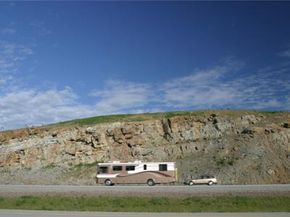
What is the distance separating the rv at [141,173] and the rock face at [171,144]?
4643 mm

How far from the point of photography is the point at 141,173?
56562 mm

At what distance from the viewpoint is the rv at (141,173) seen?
184ft

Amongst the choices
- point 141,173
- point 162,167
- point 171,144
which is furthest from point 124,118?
point 162,167

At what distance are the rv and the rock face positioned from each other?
4.64 meters

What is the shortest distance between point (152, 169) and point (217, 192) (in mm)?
18830

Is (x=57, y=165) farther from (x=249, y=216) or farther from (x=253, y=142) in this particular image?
(x=249, y=216)

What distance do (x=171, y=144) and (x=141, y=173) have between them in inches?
653

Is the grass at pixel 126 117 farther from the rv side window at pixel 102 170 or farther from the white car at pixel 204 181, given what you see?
the white car at pixel 204 181

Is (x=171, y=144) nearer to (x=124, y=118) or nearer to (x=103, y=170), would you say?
(x=124, y=118)

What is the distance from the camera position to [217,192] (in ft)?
125

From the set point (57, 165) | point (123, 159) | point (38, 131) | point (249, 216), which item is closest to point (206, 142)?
point (123, 159)

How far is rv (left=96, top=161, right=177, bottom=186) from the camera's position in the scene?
184 feet

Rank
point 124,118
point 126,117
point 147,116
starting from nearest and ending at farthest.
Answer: point 124,118, point 147,116, point 126,117

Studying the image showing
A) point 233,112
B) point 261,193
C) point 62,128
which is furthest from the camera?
point 62,128
